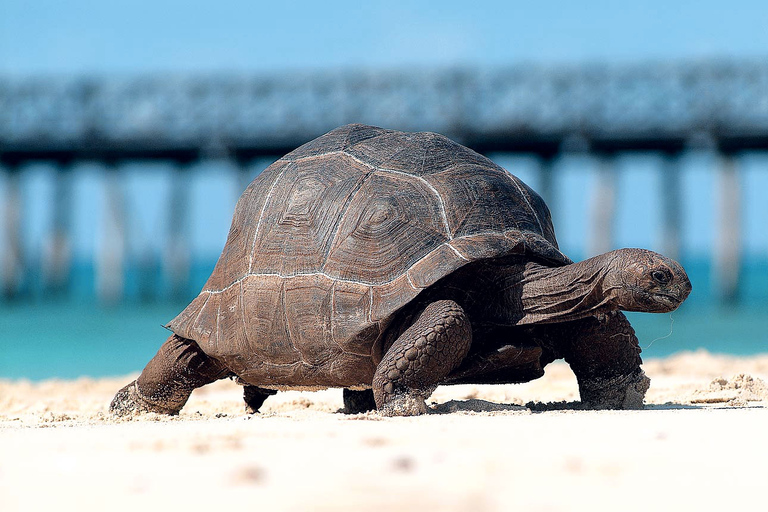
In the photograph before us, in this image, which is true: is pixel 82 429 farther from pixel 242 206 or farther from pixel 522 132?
pixel 522 132

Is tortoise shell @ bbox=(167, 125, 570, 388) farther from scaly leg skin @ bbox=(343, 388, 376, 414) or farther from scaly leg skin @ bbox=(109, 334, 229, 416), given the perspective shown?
scaly leg skin @ bbox=(343, 388, 376, 414)

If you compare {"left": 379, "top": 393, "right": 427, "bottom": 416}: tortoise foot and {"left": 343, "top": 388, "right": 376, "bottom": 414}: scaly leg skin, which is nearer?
{"left": 379, "top": 393, "right": 427, "bottom": 416}: tortoise foot

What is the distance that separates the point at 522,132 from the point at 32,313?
18.7m

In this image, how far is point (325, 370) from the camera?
568 centimetres

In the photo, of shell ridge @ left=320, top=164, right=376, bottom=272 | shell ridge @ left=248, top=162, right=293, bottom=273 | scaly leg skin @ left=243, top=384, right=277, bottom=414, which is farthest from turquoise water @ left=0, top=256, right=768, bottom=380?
shell ridge @ left=320, top=164, right=376, bottom=272

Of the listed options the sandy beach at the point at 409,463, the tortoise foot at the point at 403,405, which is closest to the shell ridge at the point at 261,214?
the sandy beach at the point at 409,463

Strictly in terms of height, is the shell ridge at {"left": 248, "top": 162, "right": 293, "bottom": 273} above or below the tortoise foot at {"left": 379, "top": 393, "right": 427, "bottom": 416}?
above

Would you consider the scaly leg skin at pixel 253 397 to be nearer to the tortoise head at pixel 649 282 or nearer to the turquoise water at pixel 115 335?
the tortoise head at pixel 649 282

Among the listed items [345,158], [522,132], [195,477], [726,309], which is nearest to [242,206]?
[345,158]

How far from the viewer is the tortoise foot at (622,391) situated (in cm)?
586

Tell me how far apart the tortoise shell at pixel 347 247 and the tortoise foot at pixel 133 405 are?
0.80m

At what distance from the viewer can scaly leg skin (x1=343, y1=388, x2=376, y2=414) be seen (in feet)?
22.1

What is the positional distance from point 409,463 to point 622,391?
2998 mm

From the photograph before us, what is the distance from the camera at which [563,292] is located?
5336mm
